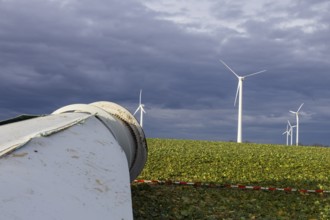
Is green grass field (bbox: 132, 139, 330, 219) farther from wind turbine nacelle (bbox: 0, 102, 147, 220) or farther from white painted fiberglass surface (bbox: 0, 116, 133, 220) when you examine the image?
white painted fiberglass surface (bbox: 0, 116, 133, 220)

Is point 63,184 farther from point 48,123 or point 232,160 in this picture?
point 232,160

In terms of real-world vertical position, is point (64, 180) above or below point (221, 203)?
above

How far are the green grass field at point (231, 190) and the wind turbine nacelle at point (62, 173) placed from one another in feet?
14.2

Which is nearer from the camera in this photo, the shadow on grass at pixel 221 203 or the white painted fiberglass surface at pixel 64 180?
the white painted fiberglass surface at pixel 64 180

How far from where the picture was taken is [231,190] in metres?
16.2

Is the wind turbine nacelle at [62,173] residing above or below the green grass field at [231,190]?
above

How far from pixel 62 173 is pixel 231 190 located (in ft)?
36.2

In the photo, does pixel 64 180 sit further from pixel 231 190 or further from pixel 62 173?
pixel 231 190

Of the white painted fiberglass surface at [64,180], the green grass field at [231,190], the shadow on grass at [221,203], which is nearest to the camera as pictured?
the white painted fiberglass surface at [64,180]

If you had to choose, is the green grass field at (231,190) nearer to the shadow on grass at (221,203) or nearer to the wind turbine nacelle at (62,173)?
the shadow on grass at (221,203)

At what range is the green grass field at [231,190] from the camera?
12.7 m

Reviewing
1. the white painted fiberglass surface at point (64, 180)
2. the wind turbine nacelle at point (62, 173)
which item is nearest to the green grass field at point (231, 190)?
the wind turbine nacelle at point (62, 173)

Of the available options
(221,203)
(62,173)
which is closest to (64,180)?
(62,173)

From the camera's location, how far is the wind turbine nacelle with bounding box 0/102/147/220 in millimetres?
4906
